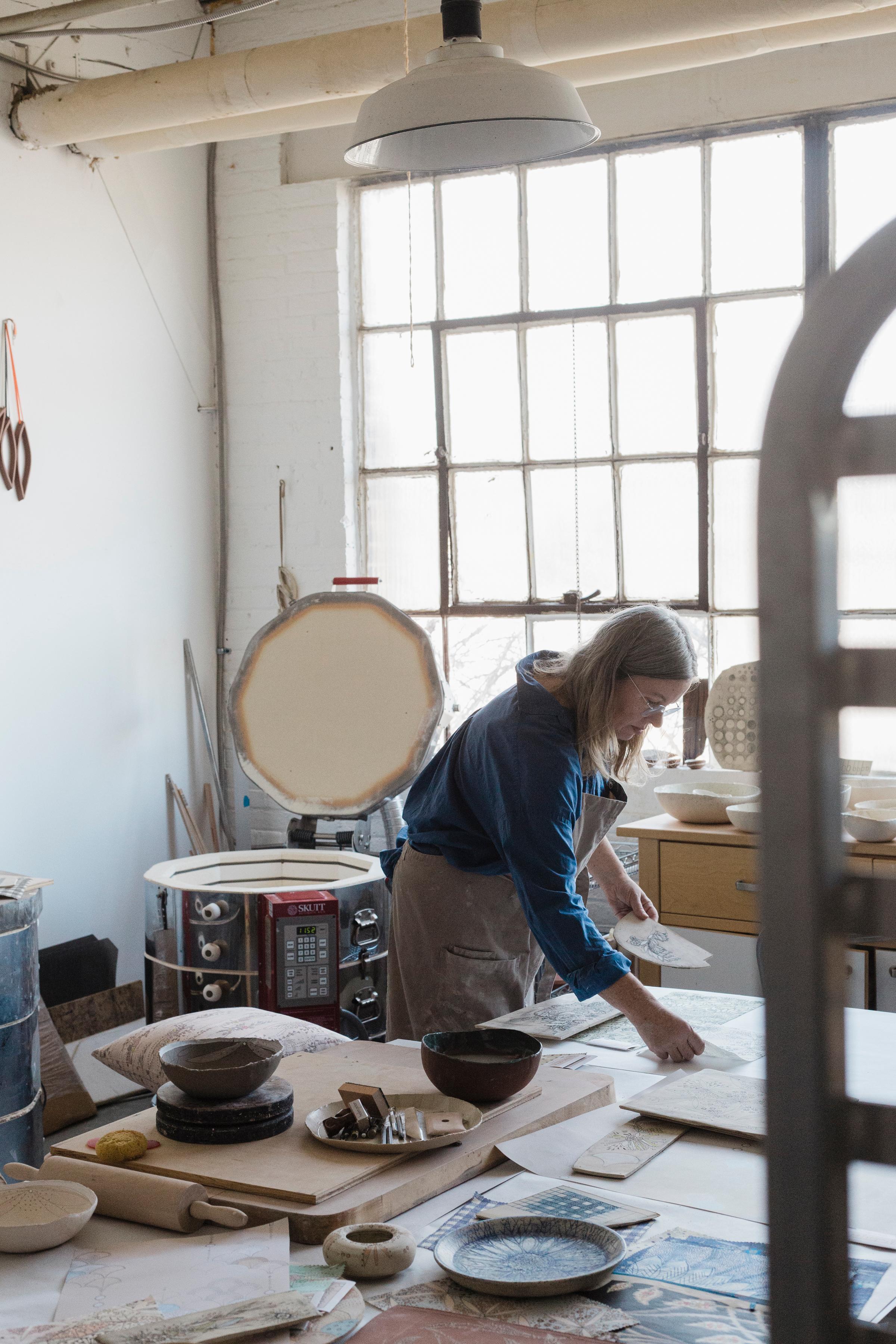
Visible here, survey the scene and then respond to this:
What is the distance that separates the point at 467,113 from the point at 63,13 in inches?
84.3

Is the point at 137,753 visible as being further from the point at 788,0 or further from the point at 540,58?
the point at 788,0

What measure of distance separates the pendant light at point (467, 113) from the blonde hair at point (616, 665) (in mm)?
888

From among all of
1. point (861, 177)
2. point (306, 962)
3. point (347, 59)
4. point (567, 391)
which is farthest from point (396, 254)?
point (306, 962)

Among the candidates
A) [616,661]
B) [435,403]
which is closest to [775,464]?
[616,661]

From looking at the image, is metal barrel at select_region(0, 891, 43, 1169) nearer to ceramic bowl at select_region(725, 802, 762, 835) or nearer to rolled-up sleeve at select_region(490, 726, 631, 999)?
rolled-up sleeve at select_region(490, 726, 631, 999)

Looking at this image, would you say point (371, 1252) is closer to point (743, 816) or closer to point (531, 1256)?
point (531, 1256)

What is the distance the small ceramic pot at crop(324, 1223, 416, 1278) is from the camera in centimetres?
134

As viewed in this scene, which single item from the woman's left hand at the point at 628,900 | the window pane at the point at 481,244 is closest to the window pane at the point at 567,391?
the window pane at the point at 481,244

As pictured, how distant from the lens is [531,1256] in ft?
4.46

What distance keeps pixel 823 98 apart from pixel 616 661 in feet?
8.84

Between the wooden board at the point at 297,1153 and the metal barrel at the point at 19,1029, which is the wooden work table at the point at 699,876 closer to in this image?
the metal barrel at the point at 19,1029

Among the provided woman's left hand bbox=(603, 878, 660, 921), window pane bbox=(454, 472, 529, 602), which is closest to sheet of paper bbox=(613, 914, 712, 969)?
woman's left hand bbox=(603, 878, 660, 921)

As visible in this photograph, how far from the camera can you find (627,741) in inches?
106

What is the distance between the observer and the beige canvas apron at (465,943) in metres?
2.61
